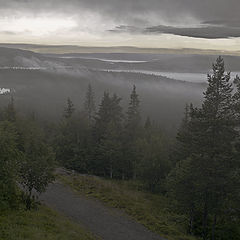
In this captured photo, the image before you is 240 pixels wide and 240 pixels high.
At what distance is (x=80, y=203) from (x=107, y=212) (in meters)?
3.37

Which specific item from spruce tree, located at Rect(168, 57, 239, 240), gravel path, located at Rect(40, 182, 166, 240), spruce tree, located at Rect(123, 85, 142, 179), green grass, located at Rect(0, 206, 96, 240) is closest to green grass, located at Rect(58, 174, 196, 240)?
gravel path, located at Rect(40, 182, 166, 240)

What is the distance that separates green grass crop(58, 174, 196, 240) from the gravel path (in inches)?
45.4

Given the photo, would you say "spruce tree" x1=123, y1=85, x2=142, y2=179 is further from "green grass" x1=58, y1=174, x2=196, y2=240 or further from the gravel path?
the gravel path

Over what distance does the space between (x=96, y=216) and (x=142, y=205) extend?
264 inches

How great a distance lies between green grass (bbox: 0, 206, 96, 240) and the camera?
19920mm

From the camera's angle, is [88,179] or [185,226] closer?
[185,226]

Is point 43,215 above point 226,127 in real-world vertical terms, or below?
below

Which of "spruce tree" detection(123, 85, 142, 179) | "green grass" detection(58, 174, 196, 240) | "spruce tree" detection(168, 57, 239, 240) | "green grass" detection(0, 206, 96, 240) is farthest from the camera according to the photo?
"spruce tree" detection(123, 85, 142, 179)

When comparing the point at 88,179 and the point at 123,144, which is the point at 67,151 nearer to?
the point at 123,144

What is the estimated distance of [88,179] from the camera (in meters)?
43.8

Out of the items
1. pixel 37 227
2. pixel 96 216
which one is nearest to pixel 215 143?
pixel 96 216

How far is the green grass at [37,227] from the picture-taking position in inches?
784

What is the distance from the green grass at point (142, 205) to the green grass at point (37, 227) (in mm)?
6879

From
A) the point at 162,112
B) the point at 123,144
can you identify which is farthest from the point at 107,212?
the point at 162,112
